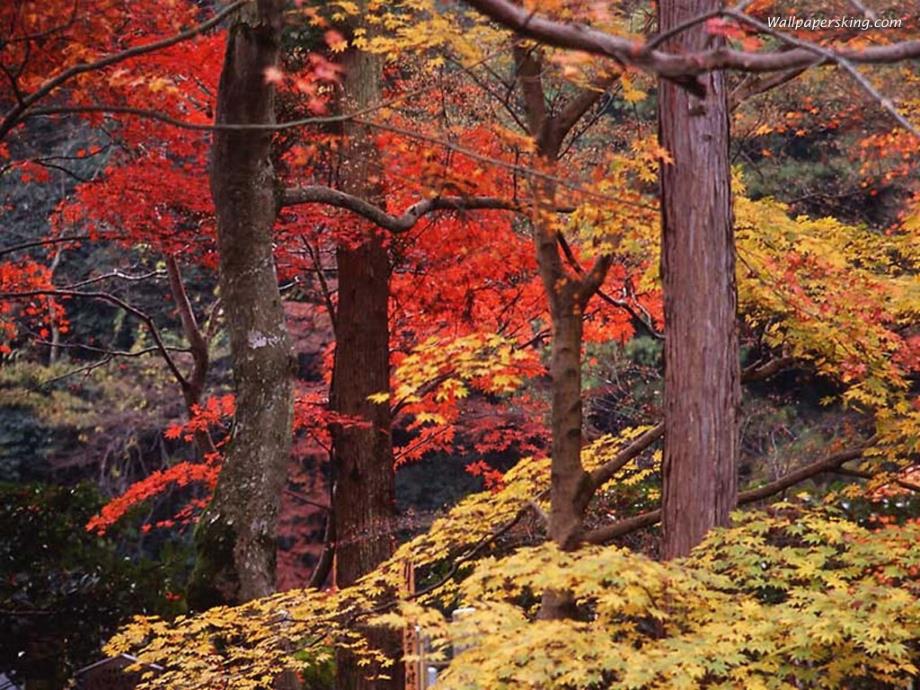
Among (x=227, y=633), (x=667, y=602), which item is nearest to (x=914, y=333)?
(x=667, y=602)

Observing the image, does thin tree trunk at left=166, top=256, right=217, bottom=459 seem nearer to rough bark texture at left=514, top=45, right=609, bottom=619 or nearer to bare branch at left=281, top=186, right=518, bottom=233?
bare branch at left=281, top=186, right=518, bottom=233

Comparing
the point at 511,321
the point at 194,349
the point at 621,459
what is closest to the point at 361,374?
the point at 194,349

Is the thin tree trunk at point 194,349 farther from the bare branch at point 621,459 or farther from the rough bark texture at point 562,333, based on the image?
the bare branch at point 621,459

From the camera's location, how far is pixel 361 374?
9.23 meters

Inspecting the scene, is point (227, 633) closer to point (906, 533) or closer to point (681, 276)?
point (681, 276)

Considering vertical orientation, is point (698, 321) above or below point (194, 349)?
below

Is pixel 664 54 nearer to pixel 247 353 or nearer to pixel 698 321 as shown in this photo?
pixel 698 321

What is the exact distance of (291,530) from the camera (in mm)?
17688

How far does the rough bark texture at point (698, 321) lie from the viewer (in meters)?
5.97

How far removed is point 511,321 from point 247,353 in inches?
200

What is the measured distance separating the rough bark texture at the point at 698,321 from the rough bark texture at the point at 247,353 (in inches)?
97.8

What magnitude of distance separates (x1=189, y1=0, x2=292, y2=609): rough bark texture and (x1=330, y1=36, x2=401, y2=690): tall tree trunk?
2.27m

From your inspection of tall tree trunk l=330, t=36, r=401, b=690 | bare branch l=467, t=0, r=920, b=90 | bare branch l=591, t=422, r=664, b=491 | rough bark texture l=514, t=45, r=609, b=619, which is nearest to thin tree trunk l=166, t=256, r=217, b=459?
tall tree trunk l=330, t=36, r=401, b=690

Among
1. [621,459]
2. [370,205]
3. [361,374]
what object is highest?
[370,205]
